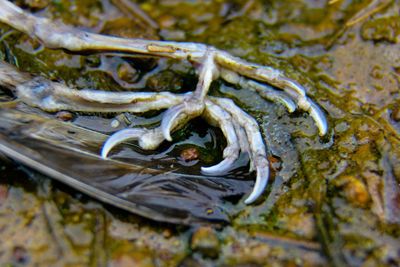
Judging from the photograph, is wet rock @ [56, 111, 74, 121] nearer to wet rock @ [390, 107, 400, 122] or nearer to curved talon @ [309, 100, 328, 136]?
curved talon @ [309, 100, 328, 136]

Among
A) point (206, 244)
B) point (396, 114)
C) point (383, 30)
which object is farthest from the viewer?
point (383, 30)

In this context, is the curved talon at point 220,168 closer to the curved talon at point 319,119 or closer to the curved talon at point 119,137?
the curved talon at point 119,137

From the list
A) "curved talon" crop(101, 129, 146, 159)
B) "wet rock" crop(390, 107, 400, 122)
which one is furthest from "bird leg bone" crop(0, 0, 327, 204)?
"wet rock" crop(390, 107, 400, 122)

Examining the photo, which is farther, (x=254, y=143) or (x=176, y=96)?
(x=176, y=96)

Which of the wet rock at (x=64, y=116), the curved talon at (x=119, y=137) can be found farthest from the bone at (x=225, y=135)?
the wet rock at (x=64, y=116)

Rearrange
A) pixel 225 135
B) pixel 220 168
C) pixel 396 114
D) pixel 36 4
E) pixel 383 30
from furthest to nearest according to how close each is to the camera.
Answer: pixel 36 4, pixel 383 30, pixel 396 114, pixel 225 135, pixel 220 168

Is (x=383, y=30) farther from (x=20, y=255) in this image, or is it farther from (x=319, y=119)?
(x=20, y=255)

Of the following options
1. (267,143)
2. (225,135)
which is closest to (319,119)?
(267,143)
